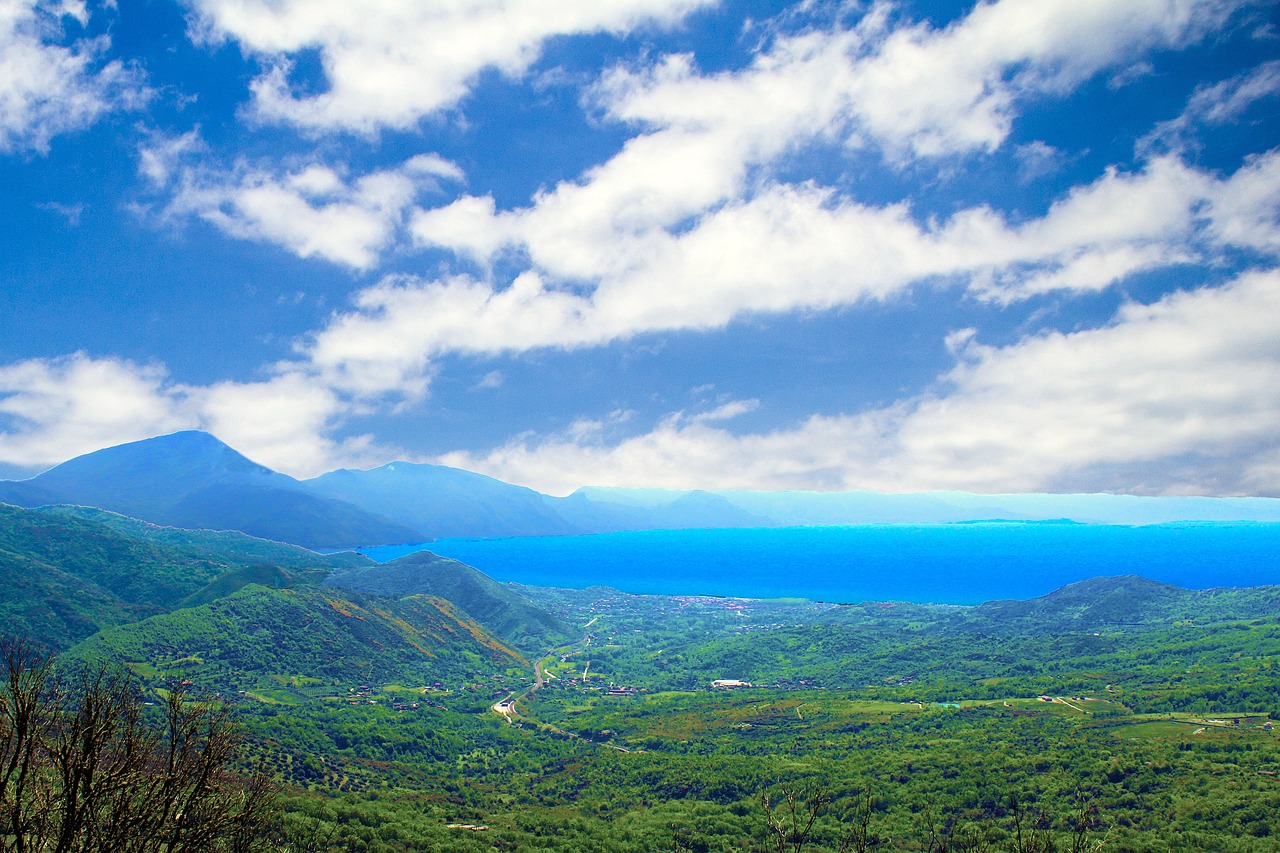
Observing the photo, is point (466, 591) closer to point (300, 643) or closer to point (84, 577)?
point (300, 643)

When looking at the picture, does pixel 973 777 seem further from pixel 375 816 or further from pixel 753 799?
pixel 375 816

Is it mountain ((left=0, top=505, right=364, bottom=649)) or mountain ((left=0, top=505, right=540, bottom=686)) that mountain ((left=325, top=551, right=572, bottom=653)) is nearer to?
mountain ((left=0, top=505, right=540, bottom=686))

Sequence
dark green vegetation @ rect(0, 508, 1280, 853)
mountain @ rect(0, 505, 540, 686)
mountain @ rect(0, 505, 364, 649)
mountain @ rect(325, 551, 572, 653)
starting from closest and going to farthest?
1. dark green vegetation @ rect(0, 508, 1280, 853)
2. mountain @ rect(0, 505, 540, 686)
3. mountain @ rect(0, 505, 364, 649)
4. mountain @ rect(325, 551, 572, 653)

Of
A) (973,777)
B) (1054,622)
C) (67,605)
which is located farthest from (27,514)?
(1054,622)

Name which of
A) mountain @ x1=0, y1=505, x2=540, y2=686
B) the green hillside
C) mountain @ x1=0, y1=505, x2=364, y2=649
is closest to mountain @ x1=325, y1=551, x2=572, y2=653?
mountain @ x1=0, y1=505, x2=540, y2=686

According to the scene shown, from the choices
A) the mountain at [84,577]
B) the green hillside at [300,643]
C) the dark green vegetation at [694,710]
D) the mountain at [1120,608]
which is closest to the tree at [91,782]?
the dark green vegetation at [694,710]

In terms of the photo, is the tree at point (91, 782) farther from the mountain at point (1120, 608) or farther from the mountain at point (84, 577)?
the mountain at point (1120, 608)

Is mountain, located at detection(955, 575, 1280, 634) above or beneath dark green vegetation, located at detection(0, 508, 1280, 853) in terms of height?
above
